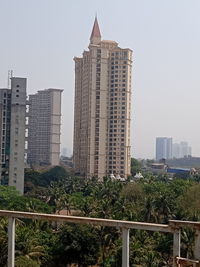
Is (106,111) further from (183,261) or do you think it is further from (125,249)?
(183,261)

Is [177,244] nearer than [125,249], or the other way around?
[177,244]

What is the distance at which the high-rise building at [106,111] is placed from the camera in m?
65.4

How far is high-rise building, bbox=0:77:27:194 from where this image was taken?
164ft

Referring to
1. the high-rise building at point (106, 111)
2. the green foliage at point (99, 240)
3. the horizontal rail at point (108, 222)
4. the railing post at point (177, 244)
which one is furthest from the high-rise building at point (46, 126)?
the railing post at point (177, 244)

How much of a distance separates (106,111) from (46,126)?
3195 cm

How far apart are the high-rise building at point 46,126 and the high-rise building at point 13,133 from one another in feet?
136

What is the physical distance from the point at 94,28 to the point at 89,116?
19.2m

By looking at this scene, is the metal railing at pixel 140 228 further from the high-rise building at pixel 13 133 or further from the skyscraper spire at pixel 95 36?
the skyscraper spire at pixel 95 36

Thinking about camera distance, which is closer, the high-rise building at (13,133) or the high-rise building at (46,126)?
the high-rise building at (13,133)

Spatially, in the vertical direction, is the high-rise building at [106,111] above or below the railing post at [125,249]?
above

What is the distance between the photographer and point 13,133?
5016 cm

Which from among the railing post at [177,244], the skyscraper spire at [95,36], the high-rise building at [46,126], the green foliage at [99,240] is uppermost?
the skyscraper spire at [95,36]

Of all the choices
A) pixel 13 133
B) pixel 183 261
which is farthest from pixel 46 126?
pixel 183 261

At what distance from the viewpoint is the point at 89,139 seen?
65.5 m
